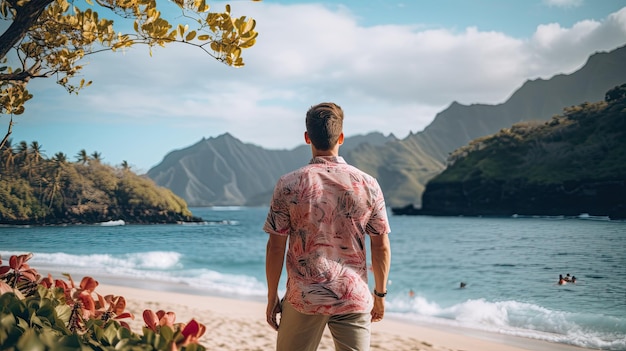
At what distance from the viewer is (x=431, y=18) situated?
9961 mm

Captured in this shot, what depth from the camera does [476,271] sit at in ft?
57.9

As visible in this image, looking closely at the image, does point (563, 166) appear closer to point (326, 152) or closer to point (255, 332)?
point (255, 332)

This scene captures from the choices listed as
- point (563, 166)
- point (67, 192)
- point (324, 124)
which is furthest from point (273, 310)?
point (563, 166)

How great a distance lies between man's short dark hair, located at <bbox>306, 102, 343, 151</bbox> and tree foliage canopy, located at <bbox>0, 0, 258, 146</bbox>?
2.08ft

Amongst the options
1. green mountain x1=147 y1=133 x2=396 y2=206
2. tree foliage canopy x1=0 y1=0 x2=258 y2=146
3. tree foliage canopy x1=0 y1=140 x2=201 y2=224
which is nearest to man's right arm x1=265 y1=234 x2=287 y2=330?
tree foliage canopy x1=0 y1=0 x2=258 y2=146

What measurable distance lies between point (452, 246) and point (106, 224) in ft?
73.3

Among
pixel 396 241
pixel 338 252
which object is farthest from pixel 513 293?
pixel 396 241

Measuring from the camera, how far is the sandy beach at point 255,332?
511 centimetres

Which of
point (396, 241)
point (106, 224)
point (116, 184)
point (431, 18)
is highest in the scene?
point (431, 18)

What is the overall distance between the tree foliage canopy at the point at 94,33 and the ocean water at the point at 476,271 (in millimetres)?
1987

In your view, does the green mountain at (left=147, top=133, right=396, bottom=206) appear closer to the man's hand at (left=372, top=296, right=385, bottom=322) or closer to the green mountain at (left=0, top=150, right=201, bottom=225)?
the green mountain at (left=0, top=150, right=201, bottom=225)

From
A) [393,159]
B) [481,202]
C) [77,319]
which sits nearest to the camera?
[77,319]

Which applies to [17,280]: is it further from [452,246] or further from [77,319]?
[452,246]

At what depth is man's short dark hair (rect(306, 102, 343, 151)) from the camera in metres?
1.70
